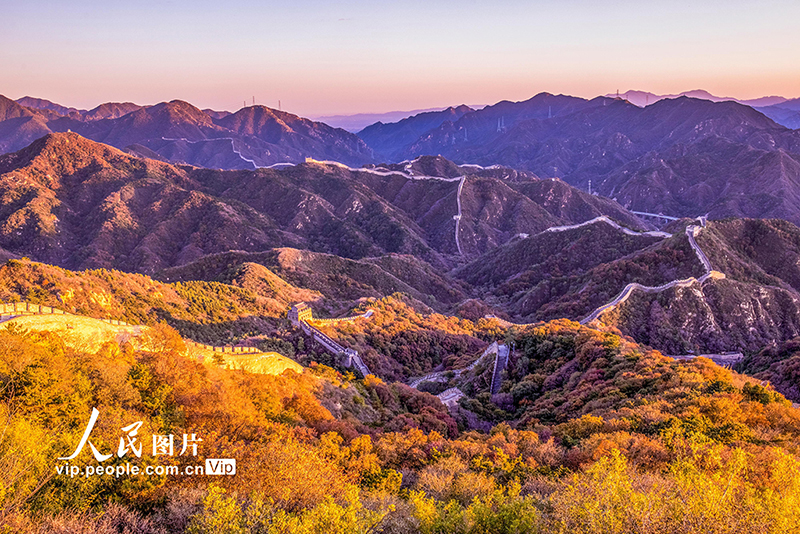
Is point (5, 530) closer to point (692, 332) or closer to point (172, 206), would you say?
point (692, 332)

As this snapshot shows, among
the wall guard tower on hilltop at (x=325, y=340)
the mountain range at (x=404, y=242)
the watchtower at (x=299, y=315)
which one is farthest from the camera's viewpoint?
the mountain range at (x=404, y=242)

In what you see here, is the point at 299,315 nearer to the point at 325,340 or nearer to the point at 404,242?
the point at 325,340

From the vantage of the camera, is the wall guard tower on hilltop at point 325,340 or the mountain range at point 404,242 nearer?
the wall guard tower on hilltop at point 325,340

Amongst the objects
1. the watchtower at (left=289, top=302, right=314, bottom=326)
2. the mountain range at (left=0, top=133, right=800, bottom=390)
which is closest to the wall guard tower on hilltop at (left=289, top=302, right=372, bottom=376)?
the watchtower at (left=289, top=302, right=314, bottom=326)

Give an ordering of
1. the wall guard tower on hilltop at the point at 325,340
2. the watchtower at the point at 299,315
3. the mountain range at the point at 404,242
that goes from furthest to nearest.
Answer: the mountain range at the point at 404,242
the watchtower at the point at 299,315
the wall guard tower on hilltop at the point at 325,340

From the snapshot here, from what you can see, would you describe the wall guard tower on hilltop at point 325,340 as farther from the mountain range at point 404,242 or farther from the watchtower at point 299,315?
the mountain range at point 404,242

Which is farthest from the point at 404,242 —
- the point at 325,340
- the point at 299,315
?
the point at 325,340

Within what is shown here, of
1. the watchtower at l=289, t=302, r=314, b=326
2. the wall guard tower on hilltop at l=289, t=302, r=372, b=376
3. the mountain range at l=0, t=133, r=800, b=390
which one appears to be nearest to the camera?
the wall guard tower on hilltop at l=289, t=302, r=372, b=376

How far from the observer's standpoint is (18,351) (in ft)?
57.7

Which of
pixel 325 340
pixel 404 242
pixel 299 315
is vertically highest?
pixel 299 315

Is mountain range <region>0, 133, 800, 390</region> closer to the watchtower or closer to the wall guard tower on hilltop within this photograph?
the watchtower

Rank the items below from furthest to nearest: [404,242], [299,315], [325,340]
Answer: [404,242] → [299,315] → [325,340]

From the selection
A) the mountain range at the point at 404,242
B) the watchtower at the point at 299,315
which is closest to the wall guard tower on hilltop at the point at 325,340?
the watchtower at the point at 299,315

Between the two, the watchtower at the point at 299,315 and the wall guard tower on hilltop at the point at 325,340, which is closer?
the wall guard tower on hilltop at the point at 325,340
